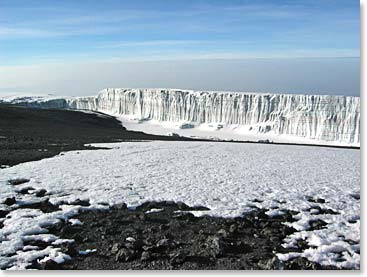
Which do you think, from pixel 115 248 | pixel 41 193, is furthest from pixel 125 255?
pixel 41 193

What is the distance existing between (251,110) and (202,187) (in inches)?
1322

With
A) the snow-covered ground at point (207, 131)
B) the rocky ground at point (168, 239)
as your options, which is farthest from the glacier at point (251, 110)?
the rocky ground at point (168, 239)

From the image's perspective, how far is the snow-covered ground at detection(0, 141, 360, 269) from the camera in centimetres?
530

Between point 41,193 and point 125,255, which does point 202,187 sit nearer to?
point 41,193

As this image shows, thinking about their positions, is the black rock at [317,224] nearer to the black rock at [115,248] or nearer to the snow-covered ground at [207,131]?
the black rock at [115,248]

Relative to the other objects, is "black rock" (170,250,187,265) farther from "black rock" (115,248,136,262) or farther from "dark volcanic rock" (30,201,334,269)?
"black rock" (115,248,136,262)

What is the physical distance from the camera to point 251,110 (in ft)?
134

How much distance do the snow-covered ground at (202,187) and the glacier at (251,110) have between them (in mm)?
16650

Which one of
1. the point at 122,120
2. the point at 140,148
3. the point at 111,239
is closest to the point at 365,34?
the point at 111,239

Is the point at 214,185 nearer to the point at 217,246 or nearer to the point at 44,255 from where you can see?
the point at 217,246

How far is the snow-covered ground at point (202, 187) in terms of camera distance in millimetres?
5305

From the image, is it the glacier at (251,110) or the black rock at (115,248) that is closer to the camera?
the black rock at (115,248)

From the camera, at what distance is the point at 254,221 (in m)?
6.23

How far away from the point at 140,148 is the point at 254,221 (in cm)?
859
